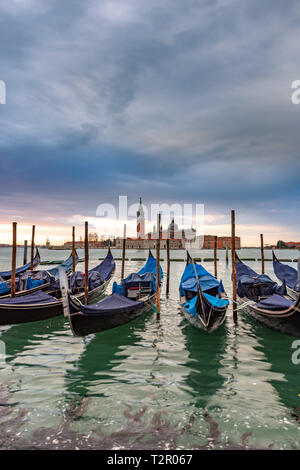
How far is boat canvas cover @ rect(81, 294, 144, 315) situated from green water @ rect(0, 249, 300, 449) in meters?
0.76

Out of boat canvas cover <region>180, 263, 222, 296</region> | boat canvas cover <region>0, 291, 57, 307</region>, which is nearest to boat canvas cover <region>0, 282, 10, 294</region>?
boat canvas cover <region>0, 291, 57, 307</region>

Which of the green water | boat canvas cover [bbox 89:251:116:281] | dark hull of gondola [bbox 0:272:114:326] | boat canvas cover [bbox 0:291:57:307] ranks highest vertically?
boat canvas cover [bbox 89:251:116:281]

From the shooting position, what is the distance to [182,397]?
4695 mm

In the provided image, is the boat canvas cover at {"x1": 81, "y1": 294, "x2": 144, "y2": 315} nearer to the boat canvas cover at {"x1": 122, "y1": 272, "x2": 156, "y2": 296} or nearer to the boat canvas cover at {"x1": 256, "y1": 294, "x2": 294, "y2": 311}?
the boat canvas cover at {"x1": 122, "y1": 272, "x2": 156, "y2": 296}

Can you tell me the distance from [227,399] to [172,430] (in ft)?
4.02

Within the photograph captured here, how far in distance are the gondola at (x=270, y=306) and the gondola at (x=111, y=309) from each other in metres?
3.23

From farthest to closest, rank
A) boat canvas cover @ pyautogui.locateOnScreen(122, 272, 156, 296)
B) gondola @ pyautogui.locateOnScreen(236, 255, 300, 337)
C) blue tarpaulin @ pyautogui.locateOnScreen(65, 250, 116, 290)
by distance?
1. blue tarpaulin @ pyautogui.locateOnScreen(65, 250, 116, 290)
2. boat canvas cover @ pyautogui.locateOnScreen(122, 272, 156, 296)
3. gondola @ pyautogui.locateOnScreen(236, 255, 300, 337)

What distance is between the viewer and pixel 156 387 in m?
5.04

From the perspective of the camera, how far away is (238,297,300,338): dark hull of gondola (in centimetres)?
666

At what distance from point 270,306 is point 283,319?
0.63 metres

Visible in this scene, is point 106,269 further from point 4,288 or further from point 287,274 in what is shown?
point 287,274

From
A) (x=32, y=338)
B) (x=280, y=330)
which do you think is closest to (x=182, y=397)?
(x=280, y=330)
